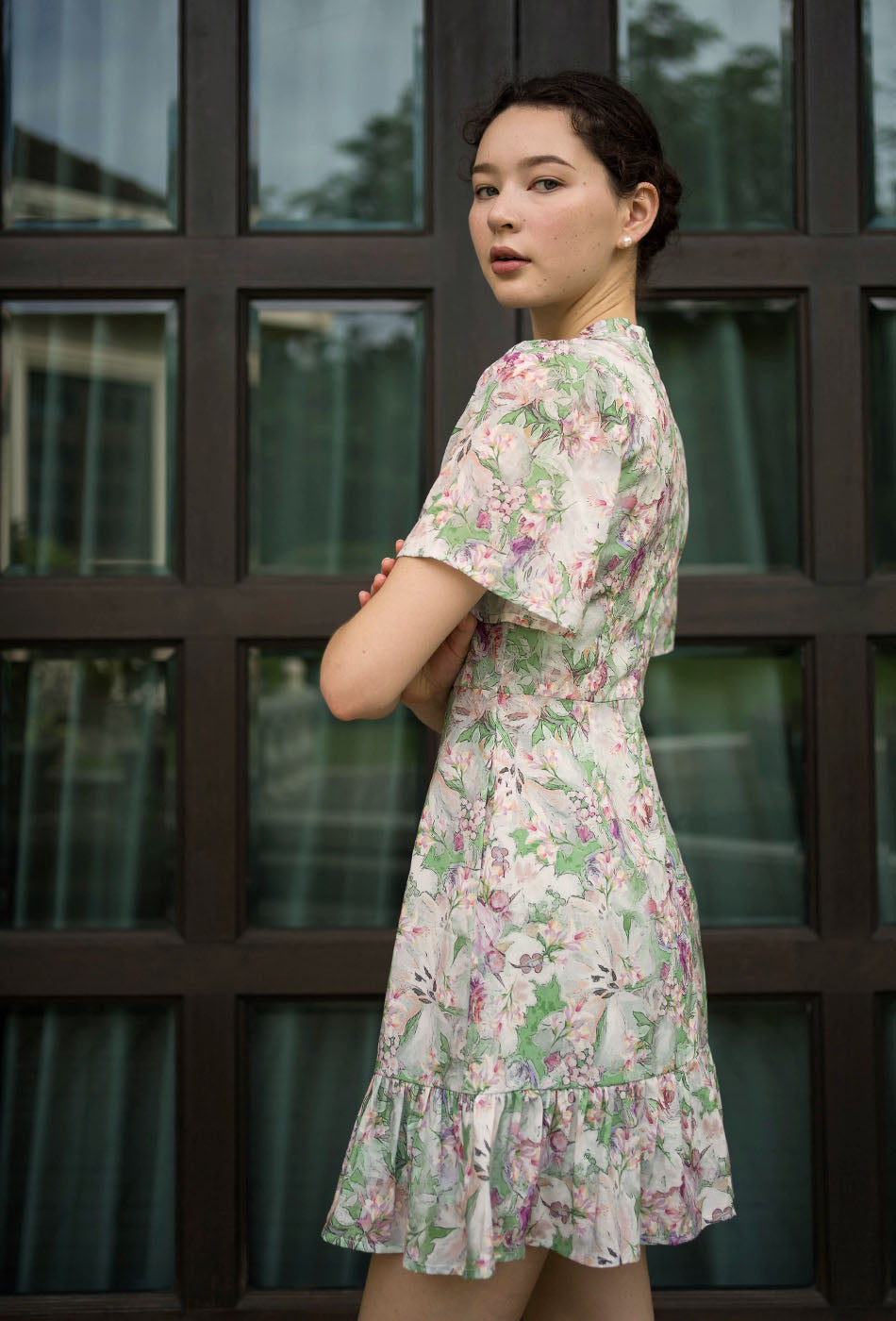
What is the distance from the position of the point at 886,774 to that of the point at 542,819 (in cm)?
121

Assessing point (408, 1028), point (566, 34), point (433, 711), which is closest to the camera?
point (408, 1028)

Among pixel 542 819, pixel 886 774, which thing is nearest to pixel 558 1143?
pixel 542 819

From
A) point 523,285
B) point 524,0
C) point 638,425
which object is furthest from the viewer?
point 524,0

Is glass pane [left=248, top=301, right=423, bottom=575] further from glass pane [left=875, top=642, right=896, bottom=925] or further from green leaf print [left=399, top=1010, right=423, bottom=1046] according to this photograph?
green leaf print [left=399, top=1010, right=423, bottom=1046]

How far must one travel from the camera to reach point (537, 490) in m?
1.31

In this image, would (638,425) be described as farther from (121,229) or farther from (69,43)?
(69,43)

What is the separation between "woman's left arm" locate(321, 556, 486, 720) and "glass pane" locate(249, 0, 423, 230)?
1.26m

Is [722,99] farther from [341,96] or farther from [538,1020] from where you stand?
[538,1020]

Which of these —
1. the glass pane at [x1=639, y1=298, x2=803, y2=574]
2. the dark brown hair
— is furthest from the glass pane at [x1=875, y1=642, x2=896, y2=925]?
the dark brown hair

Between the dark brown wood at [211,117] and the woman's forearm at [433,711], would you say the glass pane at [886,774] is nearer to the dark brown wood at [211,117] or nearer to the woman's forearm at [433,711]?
the woman's forearm at [433,711]

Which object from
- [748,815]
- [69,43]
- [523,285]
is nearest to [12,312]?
[69,43]

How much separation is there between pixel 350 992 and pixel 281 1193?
401mm

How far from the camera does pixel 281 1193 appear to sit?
2.34 meters

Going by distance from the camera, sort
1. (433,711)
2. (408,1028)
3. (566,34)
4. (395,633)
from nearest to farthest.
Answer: (395,633)
(408,1028)
(433,711)
(566,34)
